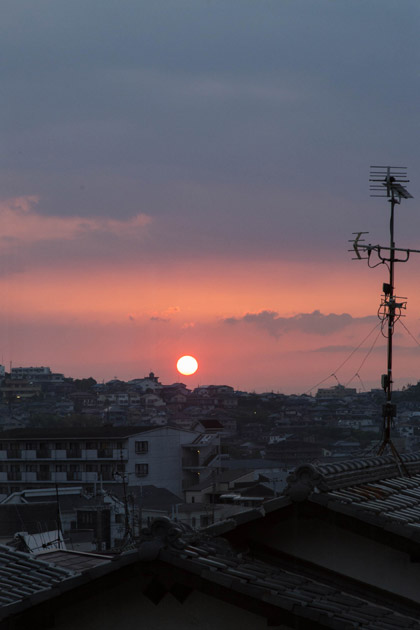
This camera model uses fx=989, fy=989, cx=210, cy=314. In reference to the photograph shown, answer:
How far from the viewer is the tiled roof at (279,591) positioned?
6535 mm

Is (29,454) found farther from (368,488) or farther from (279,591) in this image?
(279,591)

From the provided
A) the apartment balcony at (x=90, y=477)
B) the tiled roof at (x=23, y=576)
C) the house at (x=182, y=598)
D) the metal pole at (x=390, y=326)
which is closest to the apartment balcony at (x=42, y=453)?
the apartment balcony at (x=90, y=477)

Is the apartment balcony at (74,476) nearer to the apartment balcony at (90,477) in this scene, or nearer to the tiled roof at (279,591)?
the apartment balcony at (90,477)

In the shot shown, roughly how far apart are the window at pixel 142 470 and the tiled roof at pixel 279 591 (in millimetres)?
58795

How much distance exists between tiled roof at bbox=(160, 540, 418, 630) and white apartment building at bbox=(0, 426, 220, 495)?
57.3m

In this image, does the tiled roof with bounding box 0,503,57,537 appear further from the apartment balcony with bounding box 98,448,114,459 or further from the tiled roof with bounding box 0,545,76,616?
the tiled roof with bounding box 0,545,76,616

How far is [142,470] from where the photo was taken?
217 feet

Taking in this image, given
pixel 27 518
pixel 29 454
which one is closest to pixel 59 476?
pixel 29 454

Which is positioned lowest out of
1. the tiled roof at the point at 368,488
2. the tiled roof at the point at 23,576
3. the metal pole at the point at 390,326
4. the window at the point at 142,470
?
the window at the point at 142,470

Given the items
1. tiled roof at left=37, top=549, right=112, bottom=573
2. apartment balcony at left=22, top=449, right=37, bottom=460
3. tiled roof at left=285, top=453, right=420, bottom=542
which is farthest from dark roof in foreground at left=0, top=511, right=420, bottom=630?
apartment balcony at left=22, top=449, right=37, bottom=460

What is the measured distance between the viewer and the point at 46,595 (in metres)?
6.81

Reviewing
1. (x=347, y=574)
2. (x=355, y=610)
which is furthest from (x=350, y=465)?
(x=355, y=610)

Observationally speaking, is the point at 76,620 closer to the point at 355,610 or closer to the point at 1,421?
the point at 355,610

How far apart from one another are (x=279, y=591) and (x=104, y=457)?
60738mm
